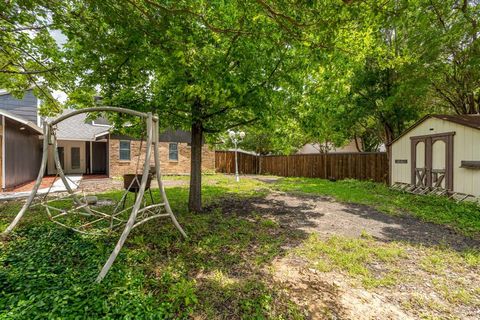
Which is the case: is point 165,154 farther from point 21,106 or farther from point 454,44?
point 454,44

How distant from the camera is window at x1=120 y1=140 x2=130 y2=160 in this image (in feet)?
52.0

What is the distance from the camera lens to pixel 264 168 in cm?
2136

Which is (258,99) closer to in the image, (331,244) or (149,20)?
(149,20)

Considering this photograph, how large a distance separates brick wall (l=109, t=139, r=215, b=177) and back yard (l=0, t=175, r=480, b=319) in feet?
32.8

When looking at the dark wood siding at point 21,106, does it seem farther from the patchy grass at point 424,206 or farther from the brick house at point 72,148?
the patchy grass at point 424,206

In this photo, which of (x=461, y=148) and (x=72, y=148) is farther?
(x=72, y=148)

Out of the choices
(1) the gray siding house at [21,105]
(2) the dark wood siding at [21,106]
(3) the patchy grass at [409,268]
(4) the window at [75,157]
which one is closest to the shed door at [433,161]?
(3) the patchy grass at [409,268]

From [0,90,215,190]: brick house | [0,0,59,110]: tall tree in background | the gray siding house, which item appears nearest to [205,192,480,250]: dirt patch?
[0,0,59,110]: tall tree in background

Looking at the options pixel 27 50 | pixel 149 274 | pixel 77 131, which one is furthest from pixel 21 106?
pixel 149 274

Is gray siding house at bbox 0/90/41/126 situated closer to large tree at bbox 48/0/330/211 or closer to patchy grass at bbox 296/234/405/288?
large tree at bbox 48/0/330/211

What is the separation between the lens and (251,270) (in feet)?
11.4

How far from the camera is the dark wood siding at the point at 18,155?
9781 millimetres

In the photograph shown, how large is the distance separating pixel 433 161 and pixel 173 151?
15.0 meters

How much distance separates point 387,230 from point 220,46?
17.0ft
